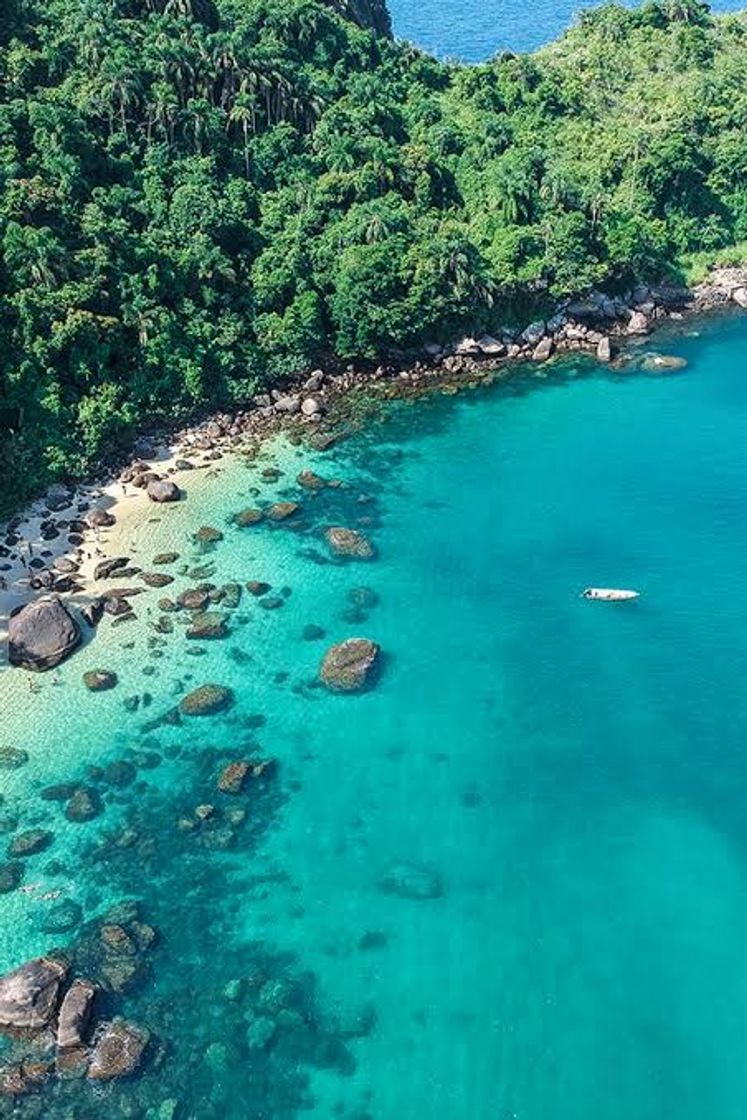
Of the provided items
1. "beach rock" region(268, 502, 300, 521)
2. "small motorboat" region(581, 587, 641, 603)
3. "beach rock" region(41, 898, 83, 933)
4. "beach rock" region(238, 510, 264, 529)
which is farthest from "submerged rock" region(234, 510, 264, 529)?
"beach rock" region(41, 898, 83, 933)

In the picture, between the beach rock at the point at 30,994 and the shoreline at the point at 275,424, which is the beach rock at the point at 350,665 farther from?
the beach rock at the point at 30,994

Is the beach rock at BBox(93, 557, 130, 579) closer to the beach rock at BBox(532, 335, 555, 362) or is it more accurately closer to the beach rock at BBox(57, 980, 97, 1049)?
the beach rock at BBox(57, 980, 97, 1049)

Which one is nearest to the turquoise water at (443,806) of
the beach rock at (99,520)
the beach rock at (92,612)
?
the beach rock at (92,612)

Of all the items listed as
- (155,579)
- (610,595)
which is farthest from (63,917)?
(610,595)

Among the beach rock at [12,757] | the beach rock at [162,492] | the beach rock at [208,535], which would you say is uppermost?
the beach rock at [162,492]

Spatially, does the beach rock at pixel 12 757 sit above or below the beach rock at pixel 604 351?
below
